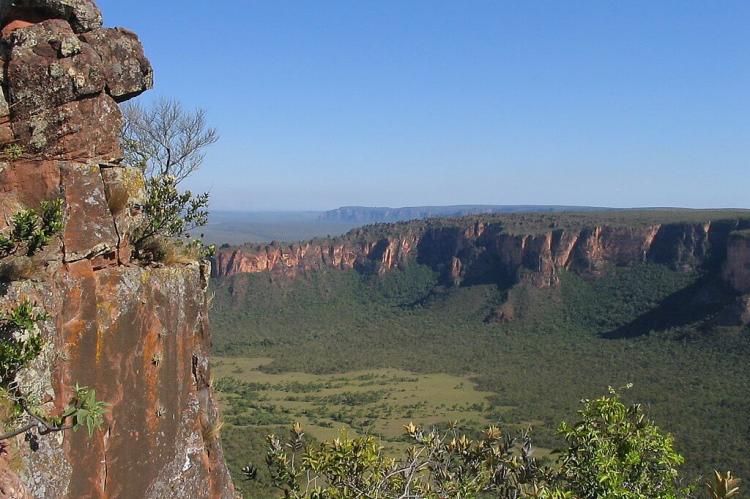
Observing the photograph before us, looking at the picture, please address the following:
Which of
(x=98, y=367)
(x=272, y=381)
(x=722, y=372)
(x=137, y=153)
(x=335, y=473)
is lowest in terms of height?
(x=272, y=381)

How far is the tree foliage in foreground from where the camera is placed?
737 centimetres

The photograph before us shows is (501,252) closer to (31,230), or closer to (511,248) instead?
(511,248)

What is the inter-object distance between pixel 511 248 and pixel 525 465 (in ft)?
278

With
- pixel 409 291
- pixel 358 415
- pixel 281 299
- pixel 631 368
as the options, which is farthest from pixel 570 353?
pixel 281 299

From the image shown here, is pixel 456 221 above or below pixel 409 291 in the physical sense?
above

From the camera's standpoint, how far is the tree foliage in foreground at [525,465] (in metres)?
7.37

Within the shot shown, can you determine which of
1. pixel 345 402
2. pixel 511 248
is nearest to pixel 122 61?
pixel 345 402

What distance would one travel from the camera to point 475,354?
73562 mm

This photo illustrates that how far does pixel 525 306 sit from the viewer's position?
277ft

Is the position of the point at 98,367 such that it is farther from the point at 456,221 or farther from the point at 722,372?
the point at 456,221

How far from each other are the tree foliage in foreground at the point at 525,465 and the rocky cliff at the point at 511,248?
223ft

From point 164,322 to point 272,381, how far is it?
57154 millimetres

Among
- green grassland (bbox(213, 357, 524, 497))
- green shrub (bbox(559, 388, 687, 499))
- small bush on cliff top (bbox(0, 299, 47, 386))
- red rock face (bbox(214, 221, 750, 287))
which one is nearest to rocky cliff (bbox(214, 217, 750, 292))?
red rock face (bbox(214, 221, 750, 287))

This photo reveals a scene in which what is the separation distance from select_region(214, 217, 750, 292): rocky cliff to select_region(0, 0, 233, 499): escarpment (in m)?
70.6
